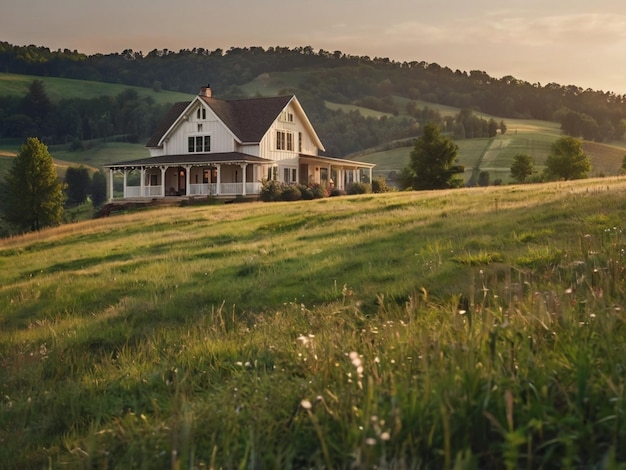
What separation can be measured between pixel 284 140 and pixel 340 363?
56.6 m

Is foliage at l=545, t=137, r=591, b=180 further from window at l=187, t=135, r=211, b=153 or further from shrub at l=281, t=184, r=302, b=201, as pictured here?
window at l=187, t=135, r=211, b=153

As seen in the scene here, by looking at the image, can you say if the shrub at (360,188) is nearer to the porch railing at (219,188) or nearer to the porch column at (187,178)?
the porch railing at (219,188)

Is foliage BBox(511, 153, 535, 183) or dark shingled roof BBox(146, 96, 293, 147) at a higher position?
dark shingled roof BBox(146, 96, 293, 147)

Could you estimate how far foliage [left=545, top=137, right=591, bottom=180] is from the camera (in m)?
71.0

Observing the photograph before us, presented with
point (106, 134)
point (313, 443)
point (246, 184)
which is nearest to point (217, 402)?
point (313, 443)

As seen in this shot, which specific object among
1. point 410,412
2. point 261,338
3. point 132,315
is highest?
point 410,412

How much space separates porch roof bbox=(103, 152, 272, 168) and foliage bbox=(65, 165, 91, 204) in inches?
2265

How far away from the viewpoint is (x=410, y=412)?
3.15 meters

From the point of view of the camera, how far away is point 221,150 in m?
57.4

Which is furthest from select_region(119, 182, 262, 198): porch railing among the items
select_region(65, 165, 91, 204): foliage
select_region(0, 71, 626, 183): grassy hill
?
select_region(65, 165, 91, 204): foliage

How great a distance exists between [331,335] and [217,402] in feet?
4.32

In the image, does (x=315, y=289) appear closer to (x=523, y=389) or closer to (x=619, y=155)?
(x=523, y=389)

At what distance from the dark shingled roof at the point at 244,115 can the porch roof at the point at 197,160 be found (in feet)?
8.57

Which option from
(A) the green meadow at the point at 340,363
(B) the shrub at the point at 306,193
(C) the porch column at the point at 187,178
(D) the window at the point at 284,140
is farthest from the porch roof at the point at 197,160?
(A) the green meadow at the point at 340,363
